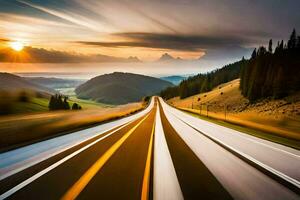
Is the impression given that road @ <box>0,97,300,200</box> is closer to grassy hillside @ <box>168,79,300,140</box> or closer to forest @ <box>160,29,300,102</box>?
grassy hillside @ <box>168,79,300,140</box>

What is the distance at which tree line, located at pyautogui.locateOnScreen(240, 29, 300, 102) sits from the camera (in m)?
80.9

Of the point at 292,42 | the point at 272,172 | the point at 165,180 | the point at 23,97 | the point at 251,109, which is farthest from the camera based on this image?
the point at 292,42

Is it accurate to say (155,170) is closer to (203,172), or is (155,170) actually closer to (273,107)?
(203,172)

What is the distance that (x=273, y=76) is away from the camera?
85.1 meters

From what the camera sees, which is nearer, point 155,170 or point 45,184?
point 45,184

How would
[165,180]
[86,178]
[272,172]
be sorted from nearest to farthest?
[86,178]
[165,180]
[272,172]

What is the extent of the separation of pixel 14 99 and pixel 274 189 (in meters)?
11.5

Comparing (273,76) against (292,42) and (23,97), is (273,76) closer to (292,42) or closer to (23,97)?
(292,42)

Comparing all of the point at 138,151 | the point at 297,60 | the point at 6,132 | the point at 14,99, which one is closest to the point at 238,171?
the point at 138,151

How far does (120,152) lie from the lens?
10.8 meters

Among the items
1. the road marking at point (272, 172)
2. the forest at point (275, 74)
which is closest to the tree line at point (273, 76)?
the forest at point (275, 74)

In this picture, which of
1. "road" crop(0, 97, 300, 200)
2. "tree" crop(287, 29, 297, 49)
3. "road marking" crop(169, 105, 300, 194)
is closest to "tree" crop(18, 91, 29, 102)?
"road" crop(0, 97, 300, 200)

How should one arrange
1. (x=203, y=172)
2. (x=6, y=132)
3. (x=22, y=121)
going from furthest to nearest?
1. (x=22, y=121)
2. (x=6, y=132)
3. (x=203, y=172)

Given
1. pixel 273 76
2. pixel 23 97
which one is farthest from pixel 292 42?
pixel 23 97
